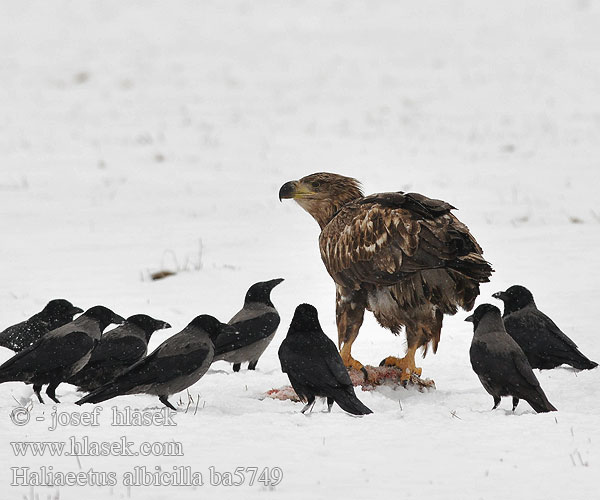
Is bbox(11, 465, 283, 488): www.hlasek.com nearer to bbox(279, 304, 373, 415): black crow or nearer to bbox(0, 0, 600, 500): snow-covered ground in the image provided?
bbox(0, 0, 600, 500): snow-covered ground

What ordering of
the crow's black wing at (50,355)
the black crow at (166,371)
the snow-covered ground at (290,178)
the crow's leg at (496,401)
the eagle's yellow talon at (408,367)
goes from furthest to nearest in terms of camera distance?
the eagle's yellow talon at (408,367) < the crow's leg at (496,401) < the crow's black wing at (50,355) < the black crow at (166,371) < the snow-covered ground at (290,178)

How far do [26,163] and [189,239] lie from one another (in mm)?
6293

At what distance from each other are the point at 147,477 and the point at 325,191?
3900 millimetres

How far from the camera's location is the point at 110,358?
6.39 metres

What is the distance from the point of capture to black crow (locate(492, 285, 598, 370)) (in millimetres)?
6969

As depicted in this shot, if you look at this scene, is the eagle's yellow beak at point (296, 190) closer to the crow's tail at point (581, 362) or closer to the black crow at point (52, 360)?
the black crow at point (52, 360)

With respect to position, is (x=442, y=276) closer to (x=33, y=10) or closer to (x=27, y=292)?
(x=27, y=292)

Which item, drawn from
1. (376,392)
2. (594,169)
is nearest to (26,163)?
(594,169)

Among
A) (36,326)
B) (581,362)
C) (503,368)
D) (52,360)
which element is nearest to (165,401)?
(52,360)

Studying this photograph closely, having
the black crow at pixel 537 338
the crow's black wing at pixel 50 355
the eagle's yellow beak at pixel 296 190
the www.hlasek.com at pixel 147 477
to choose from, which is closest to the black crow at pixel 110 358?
the crow's black wing at pixel 50 355

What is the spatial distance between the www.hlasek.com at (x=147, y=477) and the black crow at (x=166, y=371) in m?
1.20

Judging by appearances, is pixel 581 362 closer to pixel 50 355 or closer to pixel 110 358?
pixel 110 358

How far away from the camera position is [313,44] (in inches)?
1105

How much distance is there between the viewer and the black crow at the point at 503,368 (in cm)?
576
